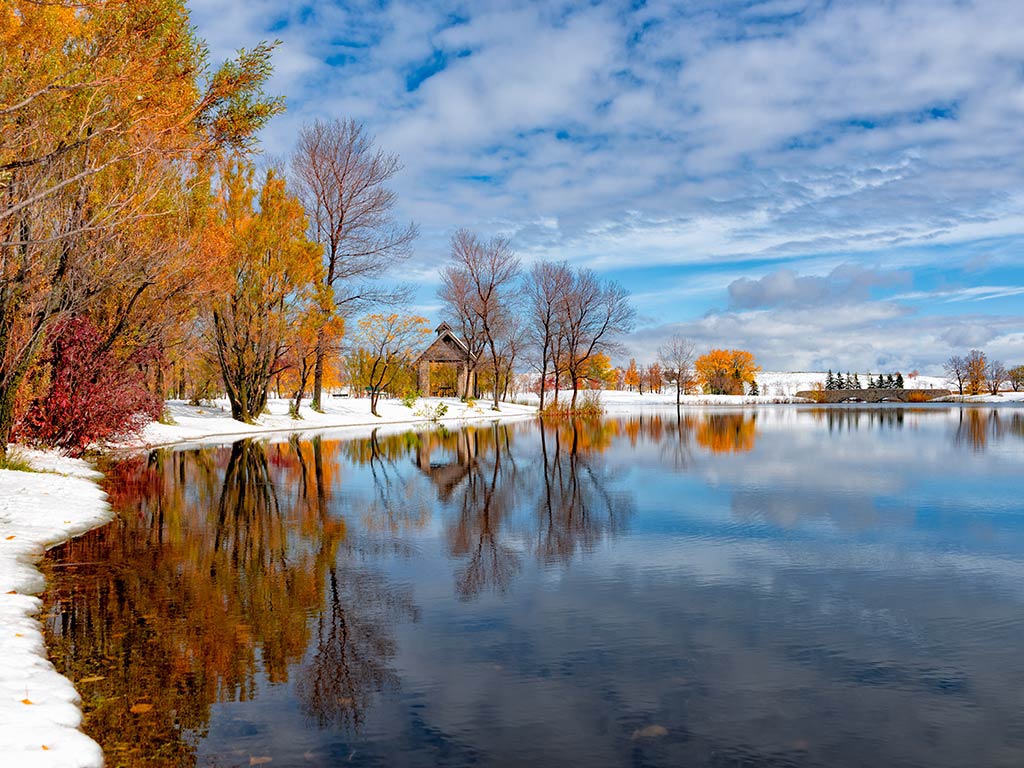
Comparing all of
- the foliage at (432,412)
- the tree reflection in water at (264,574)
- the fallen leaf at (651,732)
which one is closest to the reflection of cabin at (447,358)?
the foliage at (432,412)

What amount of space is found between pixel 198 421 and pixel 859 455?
27.2 meters

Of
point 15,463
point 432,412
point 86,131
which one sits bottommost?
point 432,412

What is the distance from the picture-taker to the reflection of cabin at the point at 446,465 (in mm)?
16297

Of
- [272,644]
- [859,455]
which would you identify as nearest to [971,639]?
[272,644]

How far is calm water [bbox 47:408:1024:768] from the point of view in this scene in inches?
175

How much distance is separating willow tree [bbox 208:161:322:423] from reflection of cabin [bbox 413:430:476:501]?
32.0ft

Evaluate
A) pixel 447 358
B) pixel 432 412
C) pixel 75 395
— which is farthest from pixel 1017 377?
pixel 75 395

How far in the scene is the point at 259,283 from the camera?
3294cm

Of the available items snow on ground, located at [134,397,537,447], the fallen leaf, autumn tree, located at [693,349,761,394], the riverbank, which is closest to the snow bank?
the riverbank

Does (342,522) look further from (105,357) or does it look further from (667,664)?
(105,357)

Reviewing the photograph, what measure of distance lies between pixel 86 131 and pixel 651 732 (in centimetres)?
1337

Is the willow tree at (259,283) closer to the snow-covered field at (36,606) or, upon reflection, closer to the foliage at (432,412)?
the snow-covered field at (36,606)

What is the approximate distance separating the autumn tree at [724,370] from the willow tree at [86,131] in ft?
388

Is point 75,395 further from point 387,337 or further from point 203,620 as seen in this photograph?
point 387,337
